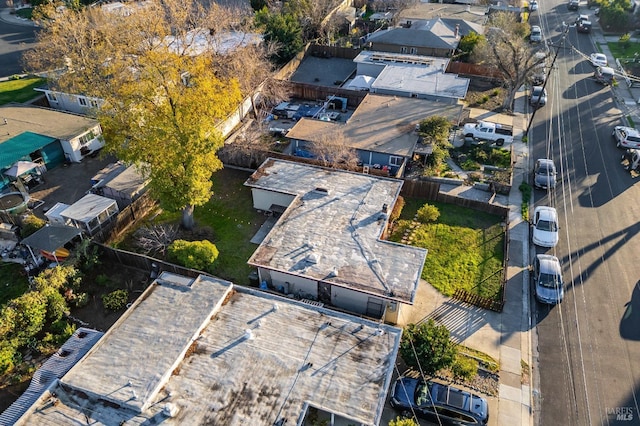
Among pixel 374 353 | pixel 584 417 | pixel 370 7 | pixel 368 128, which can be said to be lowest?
pixel 584 417

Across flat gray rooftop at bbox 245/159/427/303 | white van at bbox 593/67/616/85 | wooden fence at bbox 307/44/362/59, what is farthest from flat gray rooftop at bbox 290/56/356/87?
white van at bbox 593/67/616/85

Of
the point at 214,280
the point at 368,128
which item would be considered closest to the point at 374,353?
the point at 214,280

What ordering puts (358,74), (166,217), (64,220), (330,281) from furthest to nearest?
(358,74), (166,217), (64,220), (330,281)

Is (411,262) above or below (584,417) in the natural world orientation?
above

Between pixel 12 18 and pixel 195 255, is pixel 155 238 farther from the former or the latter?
pixel 12 18

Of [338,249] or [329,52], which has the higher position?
[329,52]

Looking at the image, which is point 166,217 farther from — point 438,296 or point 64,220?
point 438,296

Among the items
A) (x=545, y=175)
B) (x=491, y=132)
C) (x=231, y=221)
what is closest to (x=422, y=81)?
(x=491, y=132)
